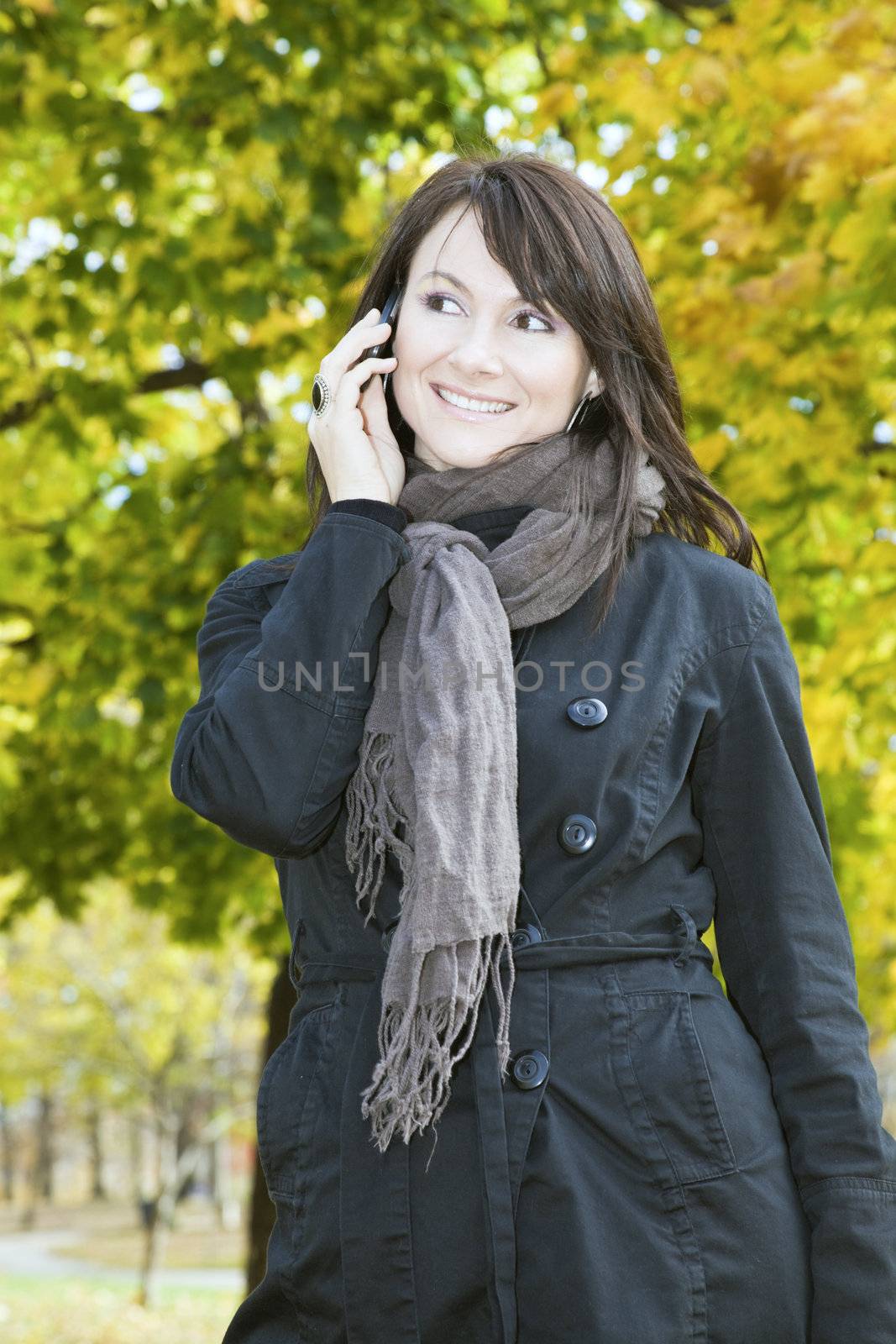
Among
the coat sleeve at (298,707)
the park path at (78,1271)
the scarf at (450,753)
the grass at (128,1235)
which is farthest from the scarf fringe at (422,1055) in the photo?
the grass at (128,1235)

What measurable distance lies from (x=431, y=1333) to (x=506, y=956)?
0.40 meters

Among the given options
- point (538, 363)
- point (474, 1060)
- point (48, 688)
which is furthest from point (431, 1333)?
point (48, 688)

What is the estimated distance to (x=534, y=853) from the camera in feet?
5.93

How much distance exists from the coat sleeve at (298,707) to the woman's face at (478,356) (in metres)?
0.20

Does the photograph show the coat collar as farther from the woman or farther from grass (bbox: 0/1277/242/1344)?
grass (bbox: 0/1277/242/1344)

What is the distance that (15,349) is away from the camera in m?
7.28

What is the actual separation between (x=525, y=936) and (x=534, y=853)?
0.10m

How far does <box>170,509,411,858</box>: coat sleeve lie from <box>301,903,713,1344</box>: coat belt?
24cm

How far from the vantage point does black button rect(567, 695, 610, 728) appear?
1.82 meters

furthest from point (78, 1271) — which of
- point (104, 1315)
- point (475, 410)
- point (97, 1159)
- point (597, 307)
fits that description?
point (597, 307)

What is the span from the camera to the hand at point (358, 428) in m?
2.01

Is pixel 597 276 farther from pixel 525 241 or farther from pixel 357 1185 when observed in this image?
pixel 357 1185

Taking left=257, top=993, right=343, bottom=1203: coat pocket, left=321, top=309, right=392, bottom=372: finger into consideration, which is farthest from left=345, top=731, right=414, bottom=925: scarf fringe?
left=321, top=309, right=392, bottom=372: finger

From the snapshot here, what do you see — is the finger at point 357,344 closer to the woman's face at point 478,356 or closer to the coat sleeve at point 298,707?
the woman's face at point 478,356
